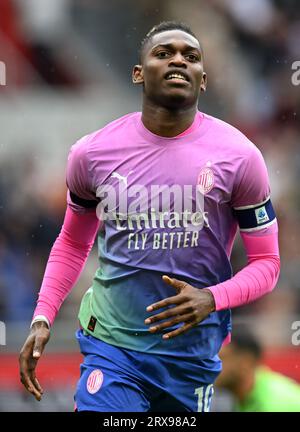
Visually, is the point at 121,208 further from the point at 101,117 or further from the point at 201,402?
the point at 101,117

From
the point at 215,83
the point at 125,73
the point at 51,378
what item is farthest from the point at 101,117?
the point at 51,378

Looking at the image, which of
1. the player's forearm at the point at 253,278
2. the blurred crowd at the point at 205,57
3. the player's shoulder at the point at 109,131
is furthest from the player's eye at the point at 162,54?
the blurred crowd at the point at 205,57

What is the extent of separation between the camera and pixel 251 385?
6293 mm

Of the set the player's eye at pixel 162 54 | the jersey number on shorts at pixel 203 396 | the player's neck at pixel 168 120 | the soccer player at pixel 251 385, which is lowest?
the soccer player at pixel 251 385

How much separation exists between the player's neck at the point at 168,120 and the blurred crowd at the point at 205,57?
227 inches

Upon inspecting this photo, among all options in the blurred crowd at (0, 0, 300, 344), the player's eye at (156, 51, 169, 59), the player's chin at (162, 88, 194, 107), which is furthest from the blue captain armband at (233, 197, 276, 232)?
the blurred crowd at (0, 0, 300, 344)

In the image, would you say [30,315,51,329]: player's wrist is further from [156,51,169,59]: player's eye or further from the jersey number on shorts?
[156,51,169,59]: player's eye

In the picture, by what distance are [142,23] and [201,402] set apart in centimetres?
718

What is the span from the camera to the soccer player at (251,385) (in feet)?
20.5

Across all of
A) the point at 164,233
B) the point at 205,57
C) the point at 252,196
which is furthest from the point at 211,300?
the point at 205,57

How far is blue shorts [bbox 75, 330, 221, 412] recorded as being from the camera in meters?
4.41

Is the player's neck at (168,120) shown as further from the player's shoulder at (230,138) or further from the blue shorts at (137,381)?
the blue shorts at (137,381)

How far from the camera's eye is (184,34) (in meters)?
4.54

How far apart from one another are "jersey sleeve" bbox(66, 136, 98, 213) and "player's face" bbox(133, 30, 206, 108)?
39cm
